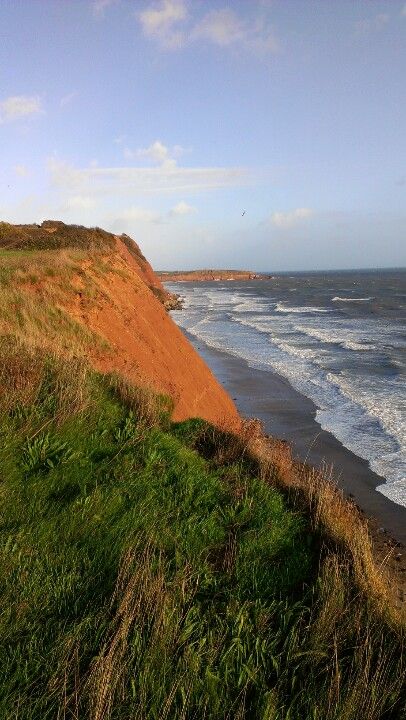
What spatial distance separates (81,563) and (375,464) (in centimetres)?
978

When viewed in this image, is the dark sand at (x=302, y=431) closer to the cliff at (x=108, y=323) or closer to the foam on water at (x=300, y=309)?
the cliff at (x=108, y=323)

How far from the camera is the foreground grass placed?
10.4ft

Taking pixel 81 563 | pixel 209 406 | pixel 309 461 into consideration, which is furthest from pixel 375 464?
pixel 81 563

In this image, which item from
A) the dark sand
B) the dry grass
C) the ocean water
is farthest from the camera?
the ocean water

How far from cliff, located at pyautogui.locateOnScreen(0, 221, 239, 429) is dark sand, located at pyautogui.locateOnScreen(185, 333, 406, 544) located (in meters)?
1.86

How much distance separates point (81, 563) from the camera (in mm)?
4215

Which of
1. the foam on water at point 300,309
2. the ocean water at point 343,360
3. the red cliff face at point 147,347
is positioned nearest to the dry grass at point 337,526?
the red cliff face at point 147,347

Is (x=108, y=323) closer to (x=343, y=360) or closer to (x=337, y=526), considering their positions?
(x=337, y=526)

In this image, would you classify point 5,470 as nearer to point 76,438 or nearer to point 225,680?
point 76,438

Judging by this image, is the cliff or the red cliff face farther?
the red cliff face

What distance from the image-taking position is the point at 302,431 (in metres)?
15.2

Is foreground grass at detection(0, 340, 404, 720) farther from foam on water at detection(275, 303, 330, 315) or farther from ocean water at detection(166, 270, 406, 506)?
foam on water at detection(275, 303, 330, 315)

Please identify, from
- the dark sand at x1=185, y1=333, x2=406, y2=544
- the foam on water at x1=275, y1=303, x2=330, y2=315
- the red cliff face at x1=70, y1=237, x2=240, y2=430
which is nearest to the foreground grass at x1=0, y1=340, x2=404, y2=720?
the dark sand at x1=185, y1=333, x2=406, y2=544

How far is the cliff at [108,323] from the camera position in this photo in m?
11.8
